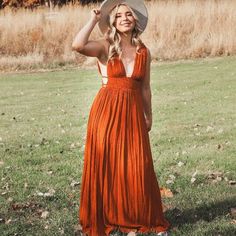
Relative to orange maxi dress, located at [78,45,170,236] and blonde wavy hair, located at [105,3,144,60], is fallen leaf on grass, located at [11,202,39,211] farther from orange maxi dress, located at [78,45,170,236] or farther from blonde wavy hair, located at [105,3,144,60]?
blonde wavy hair, located at [105,3,144,60]

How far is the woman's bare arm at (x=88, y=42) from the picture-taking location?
411 centimetres

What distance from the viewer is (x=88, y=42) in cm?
417

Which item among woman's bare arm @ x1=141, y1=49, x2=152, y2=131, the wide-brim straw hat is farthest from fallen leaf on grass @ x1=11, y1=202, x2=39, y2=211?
the wide-brim straw hat

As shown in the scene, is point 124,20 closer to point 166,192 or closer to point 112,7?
point 112,7

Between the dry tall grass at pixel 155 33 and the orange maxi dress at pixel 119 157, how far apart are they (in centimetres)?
1503

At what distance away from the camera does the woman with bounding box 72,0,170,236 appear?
4.25m

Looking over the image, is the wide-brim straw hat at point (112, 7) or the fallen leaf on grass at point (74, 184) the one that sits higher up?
the wide-brim straw hat at point (112, 7)

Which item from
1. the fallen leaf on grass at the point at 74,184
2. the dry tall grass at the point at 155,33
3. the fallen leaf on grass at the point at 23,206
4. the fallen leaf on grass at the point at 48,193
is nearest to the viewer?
the fallen leaf on grass at the point at 23,206

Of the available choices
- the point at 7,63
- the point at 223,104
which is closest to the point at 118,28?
the point at 223,104

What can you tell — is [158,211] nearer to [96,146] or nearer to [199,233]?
[199,233]

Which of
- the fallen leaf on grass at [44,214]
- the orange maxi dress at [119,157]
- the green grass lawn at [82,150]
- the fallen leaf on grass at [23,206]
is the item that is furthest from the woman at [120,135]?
the fallen leaf on grass at [23,206]

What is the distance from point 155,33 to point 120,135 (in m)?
16.2

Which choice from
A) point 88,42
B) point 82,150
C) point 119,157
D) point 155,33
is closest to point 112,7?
point 88,42

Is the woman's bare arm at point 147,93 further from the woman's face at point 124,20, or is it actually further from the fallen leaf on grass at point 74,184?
the fallen leaf on grass at point 74,184
